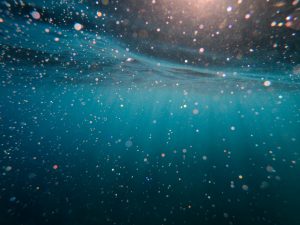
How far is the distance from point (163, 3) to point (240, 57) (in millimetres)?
8521

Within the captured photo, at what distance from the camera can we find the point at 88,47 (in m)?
14.6

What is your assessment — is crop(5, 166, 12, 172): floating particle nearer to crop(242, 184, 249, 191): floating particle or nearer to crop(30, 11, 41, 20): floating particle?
crop(30, 11, 41, 20): floating particle

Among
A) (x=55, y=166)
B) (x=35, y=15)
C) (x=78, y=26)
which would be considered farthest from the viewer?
(x=55, y=166)

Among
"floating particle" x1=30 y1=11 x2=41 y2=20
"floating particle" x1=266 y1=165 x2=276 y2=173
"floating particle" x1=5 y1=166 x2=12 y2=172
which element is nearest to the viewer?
"floating particle" x1=30 y1=11 x2=41 y2=20

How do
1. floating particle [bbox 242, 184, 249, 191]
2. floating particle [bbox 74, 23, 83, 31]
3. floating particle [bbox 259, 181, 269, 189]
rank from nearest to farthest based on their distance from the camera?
floating particle [bbox 74, 23, 83, 31]
floating particle [bbox 242, 184, 249, 191]
floating particle [bbox 259, 181, 269, 189]

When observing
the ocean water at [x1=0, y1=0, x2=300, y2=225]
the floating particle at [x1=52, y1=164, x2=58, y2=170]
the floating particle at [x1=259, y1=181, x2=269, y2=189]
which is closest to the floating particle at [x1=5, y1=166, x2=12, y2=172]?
the ocean water at [x1=0, y1=0, x2=300, y2=225]

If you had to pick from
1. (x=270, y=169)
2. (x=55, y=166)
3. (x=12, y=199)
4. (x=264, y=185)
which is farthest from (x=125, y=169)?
(x=270, y=169)

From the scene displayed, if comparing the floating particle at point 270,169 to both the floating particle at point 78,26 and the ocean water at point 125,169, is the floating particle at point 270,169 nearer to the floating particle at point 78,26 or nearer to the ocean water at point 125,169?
the ocean water at point 125,169

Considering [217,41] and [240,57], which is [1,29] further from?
[240,57]

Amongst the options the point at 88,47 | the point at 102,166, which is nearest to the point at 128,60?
the point at 88,47

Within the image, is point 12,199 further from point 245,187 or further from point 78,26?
point 245,187

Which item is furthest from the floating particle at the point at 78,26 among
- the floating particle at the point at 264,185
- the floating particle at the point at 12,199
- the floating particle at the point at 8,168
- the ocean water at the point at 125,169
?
the floating particle at the point at 264,185

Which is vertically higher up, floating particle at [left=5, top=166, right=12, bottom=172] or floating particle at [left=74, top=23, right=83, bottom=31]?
floating particle at [left=74, top=23, right=83, bottom=31]

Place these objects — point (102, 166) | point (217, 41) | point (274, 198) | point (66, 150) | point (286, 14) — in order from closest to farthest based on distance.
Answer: point (286, 14), point (217, 41), point (274, 198), point (102, 166), point (66, 150)
